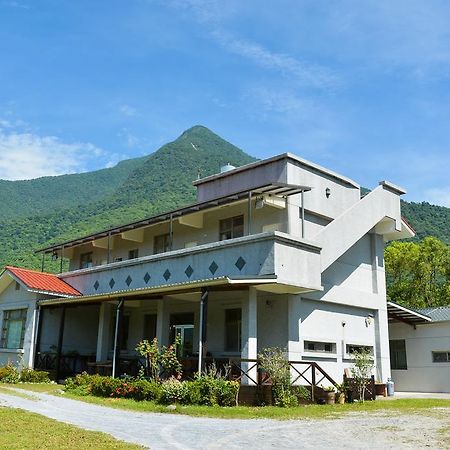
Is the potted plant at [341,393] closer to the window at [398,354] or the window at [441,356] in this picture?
the window at [441,356]

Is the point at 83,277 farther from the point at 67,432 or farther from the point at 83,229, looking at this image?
the point at 83,229

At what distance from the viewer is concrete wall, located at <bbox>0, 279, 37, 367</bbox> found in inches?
952

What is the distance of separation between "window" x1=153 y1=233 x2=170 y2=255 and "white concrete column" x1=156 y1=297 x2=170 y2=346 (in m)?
4.45

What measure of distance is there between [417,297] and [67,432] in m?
35.6

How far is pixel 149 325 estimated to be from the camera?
81.8ft

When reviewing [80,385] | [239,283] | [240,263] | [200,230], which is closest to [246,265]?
[240,263]

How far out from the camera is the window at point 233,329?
810 inches

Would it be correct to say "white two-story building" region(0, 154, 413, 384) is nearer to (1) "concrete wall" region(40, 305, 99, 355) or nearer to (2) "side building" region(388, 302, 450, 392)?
(1) "concrete wall" region(40, 305, 99, 355)

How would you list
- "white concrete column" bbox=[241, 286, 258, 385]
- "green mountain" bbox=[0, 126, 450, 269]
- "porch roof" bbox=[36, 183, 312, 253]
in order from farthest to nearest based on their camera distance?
"green mountain" bbox=[0, 126, 450, 269], "porch roof" bbox=[36, 183, 312, 253], "white concrete column" bbox=[241, 286, 258, 385]

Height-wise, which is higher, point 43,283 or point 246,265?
point 43,283

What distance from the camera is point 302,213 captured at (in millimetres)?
19688

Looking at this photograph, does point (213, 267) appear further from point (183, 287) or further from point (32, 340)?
point (32, 340)

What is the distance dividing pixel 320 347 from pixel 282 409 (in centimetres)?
Result: 583

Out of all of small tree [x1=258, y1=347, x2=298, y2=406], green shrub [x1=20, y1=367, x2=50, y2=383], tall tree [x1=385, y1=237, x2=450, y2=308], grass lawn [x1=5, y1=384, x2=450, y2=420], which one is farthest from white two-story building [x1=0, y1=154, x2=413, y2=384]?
tall tree [x1=385, y1=237, x2=450, y2=308]
